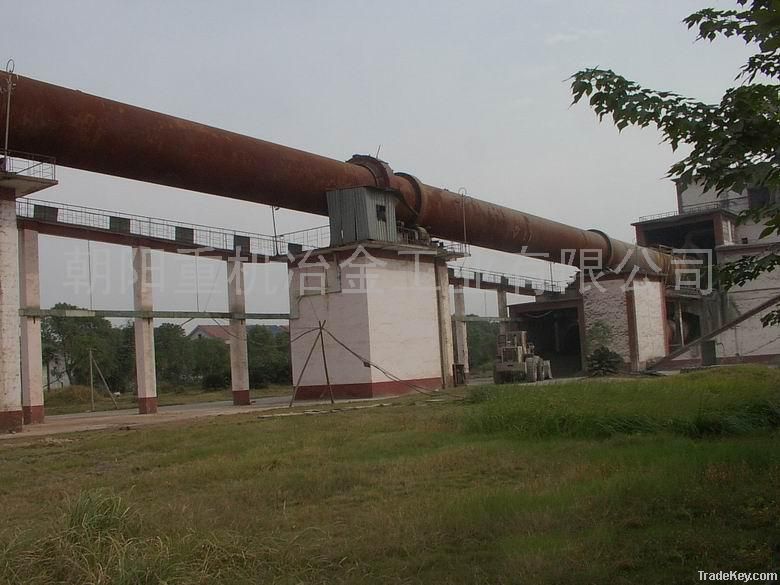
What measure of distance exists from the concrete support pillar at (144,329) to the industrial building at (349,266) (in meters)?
0.04

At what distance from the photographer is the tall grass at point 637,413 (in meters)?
9.20

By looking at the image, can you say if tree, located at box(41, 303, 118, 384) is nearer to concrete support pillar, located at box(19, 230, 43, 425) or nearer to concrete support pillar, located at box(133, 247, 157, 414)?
concrete support pillar, located at box(133, 247, 157, 414)

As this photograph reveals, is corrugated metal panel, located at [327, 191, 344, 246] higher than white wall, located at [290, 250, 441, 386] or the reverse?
higher

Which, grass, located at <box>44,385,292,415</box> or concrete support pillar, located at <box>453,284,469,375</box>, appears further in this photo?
concrete support pillar, located at <box>453,284,469,375</box>

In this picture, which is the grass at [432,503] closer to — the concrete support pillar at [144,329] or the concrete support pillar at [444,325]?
the concrete support pillar at [144,329]

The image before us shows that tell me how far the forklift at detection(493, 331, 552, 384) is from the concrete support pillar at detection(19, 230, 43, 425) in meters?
16.0

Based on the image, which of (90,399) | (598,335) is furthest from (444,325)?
(90,399)

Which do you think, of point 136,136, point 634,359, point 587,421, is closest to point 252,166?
point 136,136

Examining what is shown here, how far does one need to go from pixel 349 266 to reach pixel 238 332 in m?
4.88

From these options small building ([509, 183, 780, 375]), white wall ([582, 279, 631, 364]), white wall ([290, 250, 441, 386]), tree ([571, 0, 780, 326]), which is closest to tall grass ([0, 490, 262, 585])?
tree ([571, 0, 780, 326])

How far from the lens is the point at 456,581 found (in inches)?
177

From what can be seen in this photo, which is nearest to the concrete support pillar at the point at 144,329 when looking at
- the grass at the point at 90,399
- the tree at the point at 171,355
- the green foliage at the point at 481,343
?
the grass at the point at 90,399

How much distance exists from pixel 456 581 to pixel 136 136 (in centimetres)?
1467

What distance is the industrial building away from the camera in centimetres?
1684
